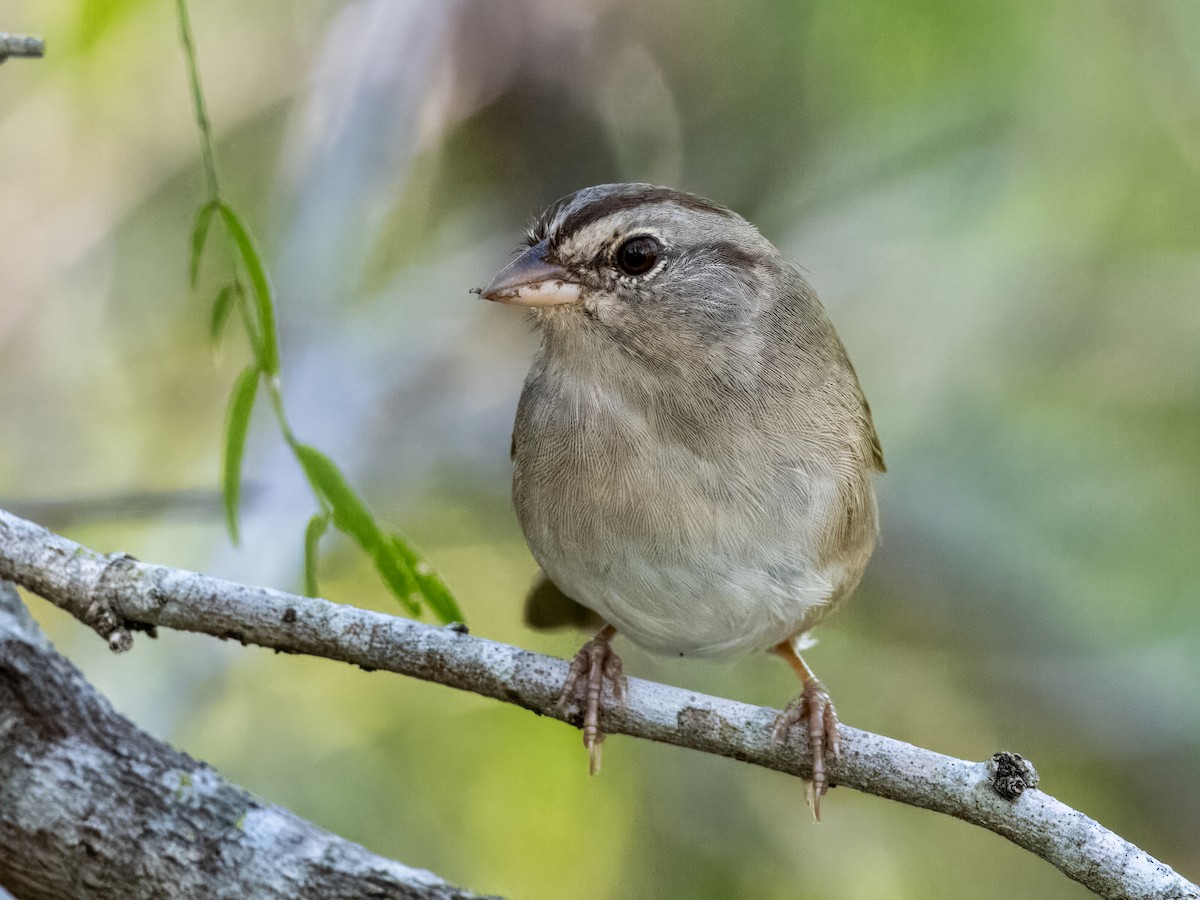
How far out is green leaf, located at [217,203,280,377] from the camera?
277 cm

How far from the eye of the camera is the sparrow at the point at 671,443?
3215 millimetres

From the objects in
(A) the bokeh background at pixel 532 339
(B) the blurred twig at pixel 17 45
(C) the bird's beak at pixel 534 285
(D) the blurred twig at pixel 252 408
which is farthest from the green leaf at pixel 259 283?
(A) the bokeh background at pixel 532 339

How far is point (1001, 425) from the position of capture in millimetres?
6074

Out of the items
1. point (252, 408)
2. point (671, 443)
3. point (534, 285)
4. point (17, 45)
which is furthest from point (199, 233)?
point (671, 443)

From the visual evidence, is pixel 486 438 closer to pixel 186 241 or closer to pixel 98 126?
pixel 186 241

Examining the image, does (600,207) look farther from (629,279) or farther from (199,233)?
(199,233)

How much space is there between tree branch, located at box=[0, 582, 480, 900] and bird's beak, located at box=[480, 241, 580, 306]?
1.24 meters

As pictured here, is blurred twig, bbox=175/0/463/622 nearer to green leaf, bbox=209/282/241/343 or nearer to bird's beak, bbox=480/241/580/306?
green leaf, bbox=209/282/241/343

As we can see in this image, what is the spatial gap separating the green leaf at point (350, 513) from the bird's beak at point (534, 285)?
2.09 feet

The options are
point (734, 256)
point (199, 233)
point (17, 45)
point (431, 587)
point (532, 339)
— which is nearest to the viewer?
point (17, 45)

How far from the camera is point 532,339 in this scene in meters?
5.88

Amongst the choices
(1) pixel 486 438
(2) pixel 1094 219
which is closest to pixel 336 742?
(1) pixel 486 438

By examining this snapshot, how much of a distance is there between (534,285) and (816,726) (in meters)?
1.19

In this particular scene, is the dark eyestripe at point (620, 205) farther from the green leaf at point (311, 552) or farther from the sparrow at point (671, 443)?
the green leaf at point (311, 552)
